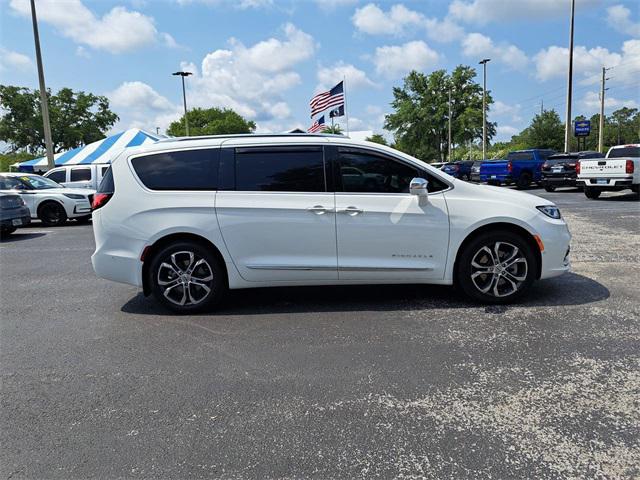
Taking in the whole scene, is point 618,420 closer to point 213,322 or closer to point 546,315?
point 546,315

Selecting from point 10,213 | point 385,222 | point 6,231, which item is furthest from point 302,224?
point 6,231

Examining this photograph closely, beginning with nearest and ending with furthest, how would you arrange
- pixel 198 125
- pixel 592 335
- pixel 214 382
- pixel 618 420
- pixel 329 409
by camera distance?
pixel 618 420 < pixel 329 409 < pixel 214 382 < pixel 592 335 < pixel 198 125

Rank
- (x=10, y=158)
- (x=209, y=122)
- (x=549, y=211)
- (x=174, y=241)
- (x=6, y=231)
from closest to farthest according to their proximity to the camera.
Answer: (x=174, y=241) < (x=549, y=211) < (x=6, y=231) < (x=10, y=158) < (x=209, y=122)

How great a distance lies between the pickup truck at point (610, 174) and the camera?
14.8 meters

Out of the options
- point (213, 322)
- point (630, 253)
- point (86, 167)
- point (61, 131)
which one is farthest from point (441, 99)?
point (213, 322)

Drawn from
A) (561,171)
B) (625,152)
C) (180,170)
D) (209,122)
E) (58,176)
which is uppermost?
(209,122)

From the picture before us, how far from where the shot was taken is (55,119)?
56.5 metres

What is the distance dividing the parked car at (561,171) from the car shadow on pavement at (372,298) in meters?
15.2

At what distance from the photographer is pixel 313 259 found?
15.7 feet

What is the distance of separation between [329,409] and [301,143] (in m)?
2.84

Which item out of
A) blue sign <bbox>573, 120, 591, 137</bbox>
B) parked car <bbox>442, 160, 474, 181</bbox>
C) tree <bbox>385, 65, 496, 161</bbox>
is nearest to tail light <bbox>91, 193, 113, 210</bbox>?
parked car <bbox>442, 160, 474, 181</bbox>

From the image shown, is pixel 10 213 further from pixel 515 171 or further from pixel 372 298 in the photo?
pixel 515 171

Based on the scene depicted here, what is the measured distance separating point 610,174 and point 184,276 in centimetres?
1508

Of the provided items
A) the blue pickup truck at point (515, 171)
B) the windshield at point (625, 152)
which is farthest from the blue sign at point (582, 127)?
the windshield at point (625, 152)
